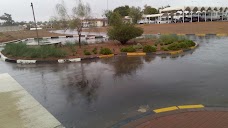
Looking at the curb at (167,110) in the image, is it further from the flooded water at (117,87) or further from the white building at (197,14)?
the white building at (197,14)

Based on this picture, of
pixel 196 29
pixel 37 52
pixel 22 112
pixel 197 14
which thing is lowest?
pixel 22 112

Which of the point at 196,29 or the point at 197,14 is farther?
the point at 197,14

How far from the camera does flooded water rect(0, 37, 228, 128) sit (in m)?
6.72

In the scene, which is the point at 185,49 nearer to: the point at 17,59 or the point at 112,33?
→ the point at 112,33

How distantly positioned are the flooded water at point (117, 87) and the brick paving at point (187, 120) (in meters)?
0.58

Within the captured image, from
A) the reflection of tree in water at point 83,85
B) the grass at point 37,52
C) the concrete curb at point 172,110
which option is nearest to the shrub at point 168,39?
the grass at point 37,52

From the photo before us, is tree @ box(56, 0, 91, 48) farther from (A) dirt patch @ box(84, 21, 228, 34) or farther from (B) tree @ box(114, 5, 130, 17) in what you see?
(B) tree @ box(114, 5, 130, 17)

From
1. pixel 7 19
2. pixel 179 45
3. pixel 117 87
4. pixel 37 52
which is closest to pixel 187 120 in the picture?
pixel 117 87

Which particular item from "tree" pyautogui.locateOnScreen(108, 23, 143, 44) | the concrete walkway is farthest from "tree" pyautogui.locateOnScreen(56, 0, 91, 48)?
the concrete walkway

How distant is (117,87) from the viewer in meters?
9.03

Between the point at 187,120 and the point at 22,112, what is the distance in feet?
15.9

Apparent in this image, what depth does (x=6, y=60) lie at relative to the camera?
58.1 ft

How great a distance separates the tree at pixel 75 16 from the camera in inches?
850

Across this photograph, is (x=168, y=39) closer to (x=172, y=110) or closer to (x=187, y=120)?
(x=172, y=110)
